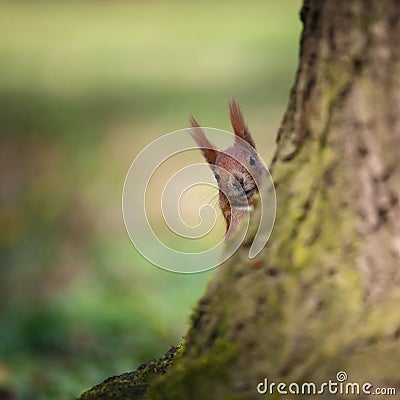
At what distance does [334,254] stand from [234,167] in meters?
1.25

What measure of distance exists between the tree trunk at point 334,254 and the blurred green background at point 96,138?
1.41 m

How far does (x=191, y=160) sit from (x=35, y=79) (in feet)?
10.3

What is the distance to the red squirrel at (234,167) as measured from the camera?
2.90m

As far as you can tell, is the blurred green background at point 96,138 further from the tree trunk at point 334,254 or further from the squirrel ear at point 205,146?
the tree trunk at point 334,254

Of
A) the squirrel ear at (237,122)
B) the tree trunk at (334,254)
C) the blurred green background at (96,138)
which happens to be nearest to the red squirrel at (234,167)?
the squirrel ear at (237,122)

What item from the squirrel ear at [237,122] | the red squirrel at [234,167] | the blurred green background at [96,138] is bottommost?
the red squirrel at [234,167]

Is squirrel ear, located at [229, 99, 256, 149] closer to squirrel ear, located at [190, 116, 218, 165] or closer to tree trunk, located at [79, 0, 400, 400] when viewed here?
squirrel ear, located at [190, 116, 218, 165]

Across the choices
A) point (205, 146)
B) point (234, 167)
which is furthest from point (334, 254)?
point (205, 146)

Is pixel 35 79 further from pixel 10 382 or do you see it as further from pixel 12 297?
pixel 10 382

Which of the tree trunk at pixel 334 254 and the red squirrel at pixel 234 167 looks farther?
the red squirrel at pixel 234 167

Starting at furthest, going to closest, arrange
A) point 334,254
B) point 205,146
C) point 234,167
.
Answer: point 205,146 < point 234,167 < point 334,254

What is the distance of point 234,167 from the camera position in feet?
9.93

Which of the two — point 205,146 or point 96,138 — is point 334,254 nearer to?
point 205,146

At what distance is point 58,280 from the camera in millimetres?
4664
